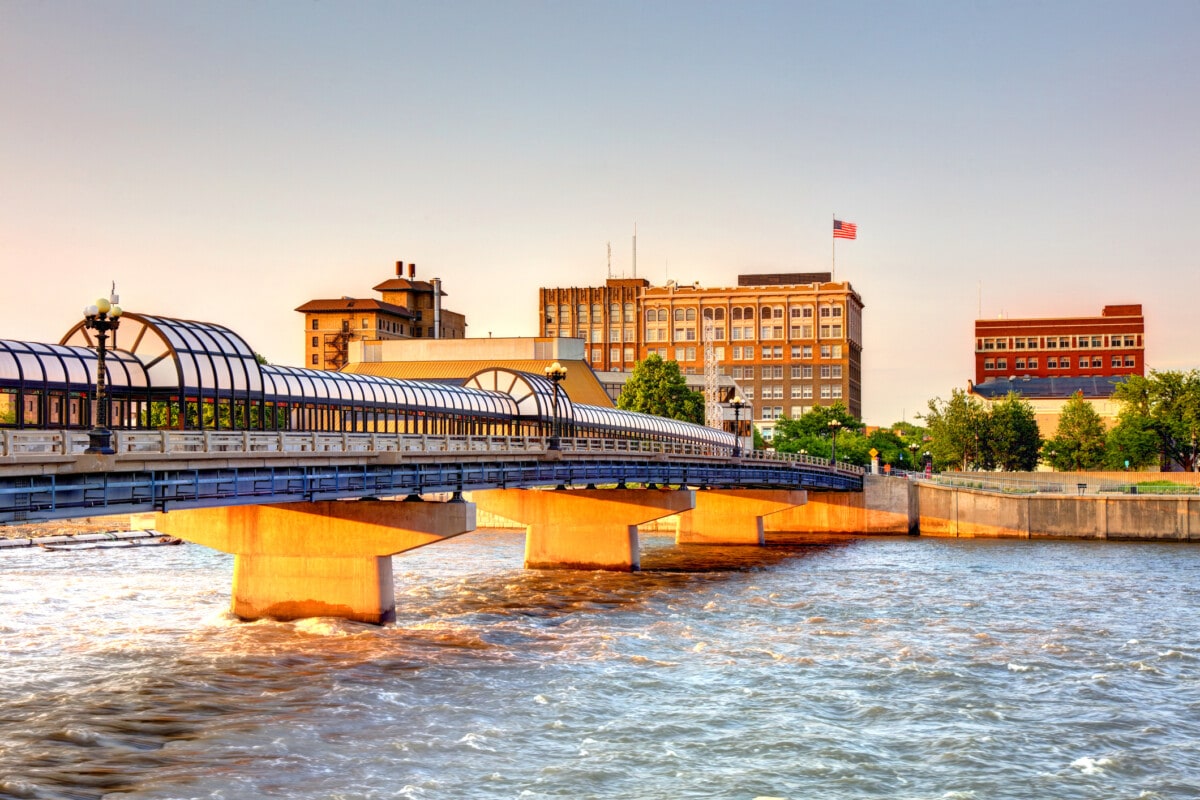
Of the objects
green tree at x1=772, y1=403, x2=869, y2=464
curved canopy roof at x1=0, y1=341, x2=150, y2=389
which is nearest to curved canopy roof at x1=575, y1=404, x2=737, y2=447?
green tree at x1=772, y1=403, x2=869, y2=464

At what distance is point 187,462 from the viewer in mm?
31266

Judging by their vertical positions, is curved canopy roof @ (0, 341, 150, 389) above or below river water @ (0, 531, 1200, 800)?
above

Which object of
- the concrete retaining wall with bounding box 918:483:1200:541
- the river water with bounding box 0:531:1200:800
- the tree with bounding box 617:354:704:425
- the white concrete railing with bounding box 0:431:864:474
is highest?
the tree with bounding box 617:354:704:425

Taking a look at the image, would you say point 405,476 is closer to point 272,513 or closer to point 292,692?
point 272,513

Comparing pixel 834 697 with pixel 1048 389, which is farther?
pixel 1048 389

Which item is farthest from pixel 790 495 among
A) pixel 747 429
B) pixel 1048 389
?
pixel 1048 389

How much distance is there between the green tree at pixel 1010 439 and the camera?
486ft

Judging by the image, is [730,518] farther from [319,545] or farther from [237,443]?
[237,443]

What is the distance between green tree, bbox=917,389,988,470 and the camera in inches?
5787

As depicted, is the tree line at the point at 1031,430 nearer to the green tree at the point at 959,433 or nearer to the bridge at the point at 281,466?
the green tree at the point at 959,433

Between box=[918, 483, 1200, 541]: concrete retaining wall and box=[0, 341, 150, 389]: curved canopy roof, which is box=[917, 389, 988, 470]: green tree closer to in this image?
box=[918, 483, 1200, 541]: concrete retaining wall

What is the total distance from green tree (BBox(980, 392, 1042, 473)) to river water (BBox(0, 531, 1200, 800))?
93134 mm

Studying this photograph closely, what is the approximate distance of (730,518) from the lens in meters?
88.2

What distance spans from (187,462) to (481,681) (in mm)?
9458
